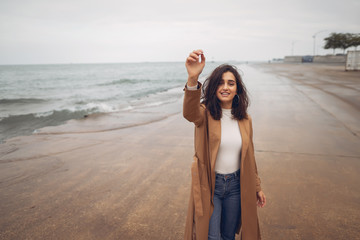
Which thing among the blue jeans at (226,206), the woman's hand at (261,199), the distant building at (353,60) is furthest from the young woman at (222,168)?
the distant building at (353,60)

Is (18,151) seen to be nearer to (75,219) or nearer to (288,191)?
(75,219)

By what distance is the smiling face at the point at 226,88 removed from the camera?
1750mm

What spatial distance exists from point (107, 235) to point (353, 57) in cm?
2999

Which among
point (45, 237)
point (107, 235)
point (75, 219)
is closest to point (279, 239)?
point (107, 235)

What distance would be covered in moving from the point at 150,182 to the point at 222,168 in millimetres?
2110

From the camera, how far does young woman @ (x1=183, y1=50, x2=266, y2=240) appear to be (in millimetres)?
1650

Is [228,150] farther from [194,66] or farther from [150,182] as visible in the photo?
[150,182]

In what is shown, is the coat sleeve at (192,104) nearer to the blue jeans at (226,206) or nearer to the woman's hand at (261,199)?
the blue jeans at (226,206)

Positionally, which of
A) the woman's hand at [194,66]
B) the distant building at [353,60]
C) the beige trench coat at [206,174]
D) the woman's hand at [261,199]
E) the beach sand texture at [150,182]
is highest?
the distant building at [353,60]

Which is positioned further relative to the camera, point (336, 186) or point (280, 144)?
point (280, 144)

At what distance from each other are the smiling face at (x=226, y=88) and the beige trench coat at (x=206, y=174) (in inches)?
6.6

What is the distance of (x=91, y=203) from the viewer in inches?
121

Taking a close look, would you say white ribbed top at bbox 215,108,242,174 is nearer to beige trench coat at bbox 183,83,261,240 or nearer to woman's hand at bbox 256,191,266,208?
beige trench coat at bbox 183,83,261,240

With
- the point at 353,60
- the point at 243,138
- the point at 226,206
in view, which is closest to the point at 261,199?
the point at 226,206
